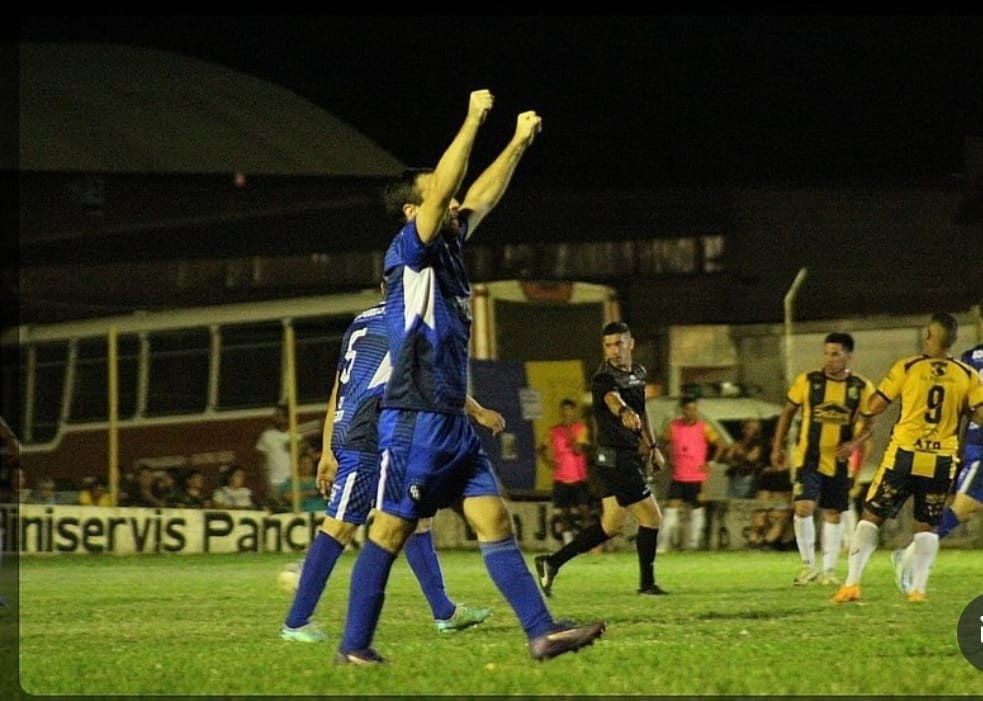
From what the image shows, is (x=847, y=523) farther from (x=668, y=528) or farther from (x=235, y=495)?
(x=235, y=495)

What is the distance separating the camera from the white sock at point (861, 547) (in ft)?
45.9

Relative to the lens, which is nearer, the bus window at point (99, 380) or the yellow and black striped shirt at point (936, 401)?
the yellow and black striped shirt at point (936, 401)

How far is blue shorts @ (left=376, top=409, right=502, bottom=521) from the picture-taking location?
8.85 meters

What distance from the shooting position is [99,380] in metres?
31.1

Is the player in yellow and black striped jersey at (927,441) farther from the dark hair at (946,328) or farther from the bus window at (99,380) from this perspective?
the bus window at (99,380)

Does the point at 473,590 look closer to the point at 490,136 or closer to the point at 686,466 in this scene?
the point at 686,466

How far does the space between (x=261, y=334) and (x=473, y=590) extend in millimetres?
15343

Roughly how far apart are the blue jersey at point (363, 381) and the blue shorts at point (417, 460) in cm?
Answer: 202

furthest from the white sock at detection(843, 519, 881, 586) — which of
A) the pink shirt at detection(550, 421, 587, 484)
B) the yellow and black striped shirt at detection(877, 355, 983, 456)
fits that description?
the pink shirt at detection(550, 421, 587, 484)

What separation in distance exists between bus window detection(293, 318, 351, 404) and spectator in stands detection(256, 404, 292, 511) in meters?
3.49

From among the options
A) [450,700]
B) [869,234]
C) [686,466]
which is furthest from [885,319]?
[450,700]

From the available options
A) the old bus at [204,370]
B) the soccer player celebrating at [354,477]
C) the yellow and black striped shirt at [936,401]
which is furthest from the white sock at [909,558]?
the old bus at [204,370]

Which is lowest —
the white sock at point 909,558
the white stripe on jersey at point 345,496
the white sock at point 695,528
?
the white sock at point 695,528

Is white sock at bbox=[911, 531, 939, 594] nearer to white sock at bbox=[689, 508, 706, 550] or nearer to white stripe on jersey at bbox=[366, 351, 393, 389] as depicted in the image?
white stripe on jersey at bbox=[366, 351, 393, 389]
